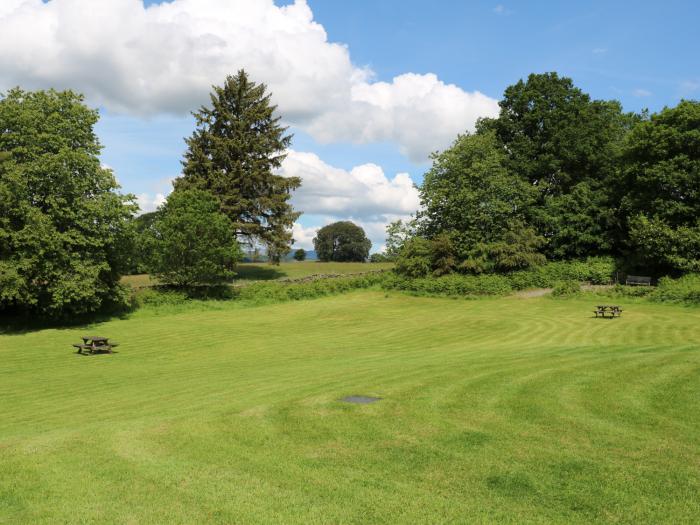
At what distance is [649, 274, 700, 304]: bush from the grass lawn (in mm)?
21677

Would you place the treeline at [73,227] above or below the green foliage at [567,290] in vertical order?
above

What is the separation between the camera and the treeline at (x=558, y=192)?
4366 centimetres

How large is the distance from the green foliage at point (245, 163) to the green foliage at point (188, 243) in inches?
438

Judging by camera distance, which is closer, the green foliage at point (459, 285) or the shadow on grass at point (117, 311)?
the shadow on grass at point (117, 311)

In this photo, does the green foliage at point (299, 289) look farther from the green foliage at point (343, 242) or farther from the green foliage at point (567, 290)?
the green foliage at point (343, 242)

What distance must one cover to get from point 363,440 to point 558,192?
54.3 meters

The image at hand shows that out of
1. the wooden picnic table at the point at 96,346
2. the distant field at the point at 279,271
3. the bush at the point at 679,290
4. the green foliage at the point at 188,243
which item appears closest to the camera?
the wooden picnic table at the point at 96,346

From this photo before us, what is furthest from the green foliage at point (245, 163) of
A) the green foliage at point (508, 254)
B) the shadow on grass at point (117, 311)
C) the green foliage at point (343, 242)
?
the green foliage at point (343, 242)

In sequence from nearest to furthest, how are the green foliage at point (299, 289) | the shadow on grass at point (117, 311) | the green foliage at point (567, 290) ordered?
the shadow on grass at point (117, 311), the green foliage at point (567, 290), the green foliage at point (299, 289)

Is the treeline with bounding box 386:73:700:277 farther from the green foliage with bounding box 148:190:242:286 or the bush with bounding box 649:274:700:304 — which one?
the green foliage with bounding box 148:190:242:286

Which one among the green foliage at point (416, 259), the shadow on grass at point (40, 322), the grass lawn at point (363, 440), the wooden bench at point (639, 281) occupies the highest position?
the green foliage at point (416, 259)

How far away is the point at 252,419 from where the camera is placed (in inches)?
416

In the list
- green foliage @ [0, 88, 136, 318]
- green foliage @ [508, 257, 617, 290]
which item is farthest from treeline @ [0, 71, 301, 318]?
green foliage @ [508, 257, 617, 290]

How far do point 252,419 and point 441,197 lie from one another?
4603 centimetres
